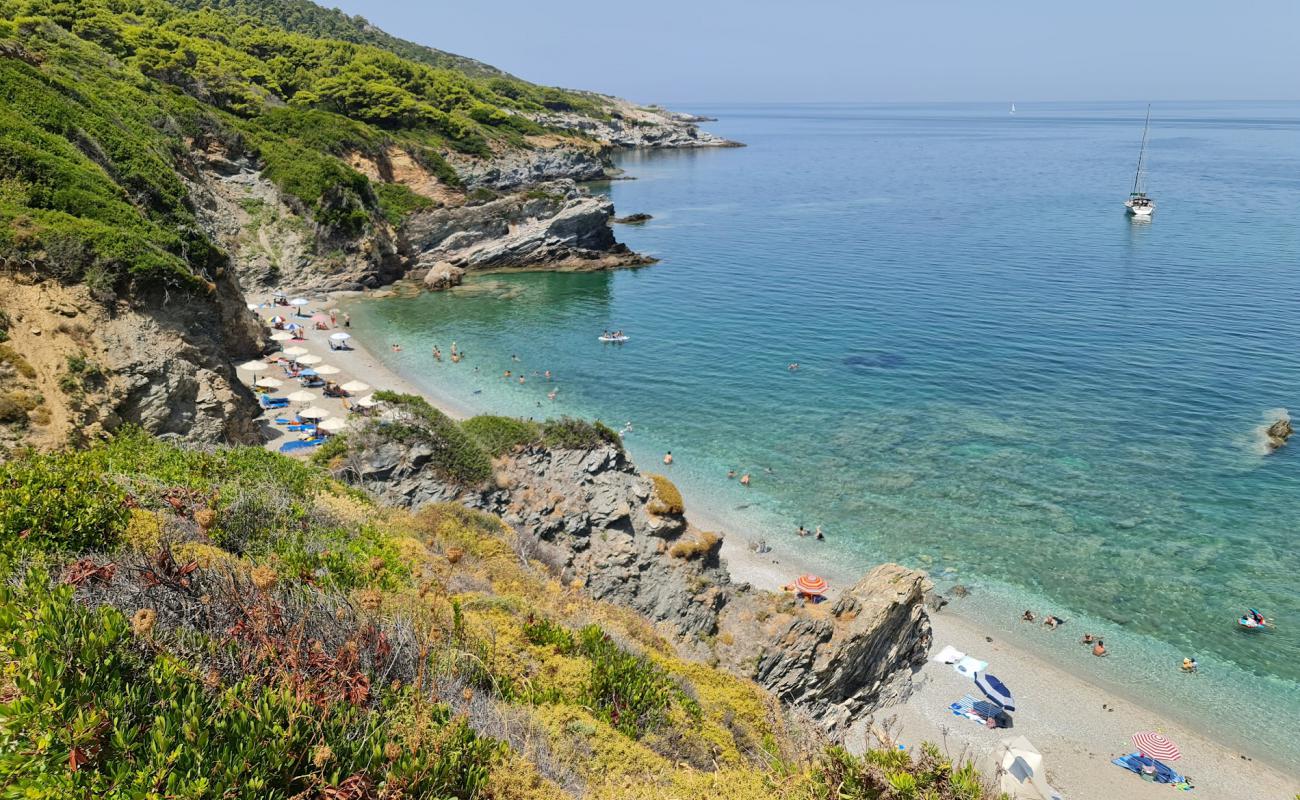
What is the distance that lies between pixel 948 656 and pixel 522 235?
183 feet

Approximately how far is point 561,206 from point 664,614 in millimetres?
57486

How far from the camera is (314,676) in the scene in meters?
6.99

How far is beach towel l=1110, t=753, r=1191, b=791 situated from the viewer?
1769 cm

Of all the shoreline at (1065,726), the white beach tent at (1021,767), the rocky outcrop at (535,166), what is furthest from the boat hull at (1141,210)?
the white beach tent at (1021,767)

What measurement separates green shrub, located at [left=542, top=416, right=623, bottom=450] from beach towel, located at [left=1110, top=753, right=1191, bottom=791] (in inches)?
625

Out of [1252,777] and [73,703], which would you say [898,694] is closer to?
[1252,777]

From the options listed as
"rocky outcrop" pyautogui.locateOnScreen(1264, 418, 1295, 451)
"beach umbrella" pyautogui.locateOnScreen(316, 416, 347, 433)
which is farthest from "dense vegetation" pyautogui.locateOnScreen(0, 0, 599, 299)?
"rocky outcrop" pyautogui.locateOnScreen(1264, 418, 1295, 451)

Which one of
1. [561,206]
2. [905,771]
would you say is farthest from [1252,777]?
[561,206]

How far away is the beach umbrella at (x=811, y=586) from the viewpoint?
77.3 ft

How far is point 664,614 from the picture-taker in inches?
692

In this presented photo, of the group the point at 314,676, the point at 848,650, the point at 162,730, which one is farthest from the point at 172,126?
the point at 162,730

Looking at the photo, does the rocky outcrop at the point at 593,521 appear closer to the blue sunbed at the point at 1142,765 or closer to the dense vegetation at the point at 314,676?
the dense vegetation at the point at 314,676

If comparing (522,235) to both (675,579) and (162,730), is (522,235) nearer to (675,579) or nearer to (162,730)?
(675,579)

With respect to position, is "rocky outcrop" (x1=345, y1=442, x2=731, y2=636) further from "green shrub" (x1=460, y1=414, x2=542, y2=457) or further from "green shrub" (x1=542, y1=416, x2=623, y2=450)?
"green shrub" (x1=460, y1=414, x2=542, y2=457)
